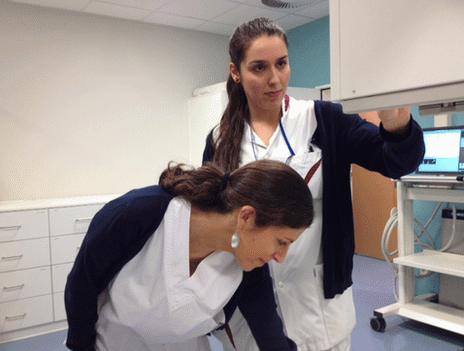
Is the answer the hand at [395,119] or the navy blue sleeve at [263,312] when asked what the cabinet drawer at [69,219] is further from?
the hand at [395,119]

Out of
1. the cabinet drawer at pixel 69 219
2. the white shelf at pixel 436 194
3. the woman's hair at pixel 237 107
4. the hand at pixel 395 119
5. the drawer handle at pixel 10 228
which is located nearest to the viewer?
the hand at pixel 395 119

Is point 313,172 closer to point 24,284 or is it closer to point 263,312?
point 263,312

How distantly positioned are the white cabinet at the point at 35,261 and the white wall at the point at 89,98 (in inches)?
25.9

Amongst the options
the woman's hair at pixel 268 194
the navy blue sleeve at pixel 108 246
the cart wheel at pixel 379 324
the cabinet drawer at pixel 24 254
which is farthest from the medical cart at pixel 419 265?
the cabinet drawer at pixel 24 254

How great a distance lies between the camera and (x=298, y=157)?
100cm

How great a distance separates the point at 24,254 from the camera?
2770 millimetres

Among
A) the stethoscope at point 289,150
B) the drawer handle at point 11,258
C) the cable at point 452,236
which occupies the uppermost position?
the stethoscope at point 289,150

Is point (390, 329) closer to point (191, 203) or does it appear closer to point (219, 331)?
point (219, 331)

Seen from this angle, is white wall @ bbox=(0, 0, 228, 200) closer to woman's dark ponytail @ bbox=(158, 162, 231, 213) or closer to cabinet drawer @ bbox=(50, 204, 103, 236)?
cabinet drawer @ bbox=(50, 204, 103, 236)

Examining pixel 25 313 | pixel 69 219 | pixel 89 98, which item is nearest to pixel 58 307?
pixel 25 313

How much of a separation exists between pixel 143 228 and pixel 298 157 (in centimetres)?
40

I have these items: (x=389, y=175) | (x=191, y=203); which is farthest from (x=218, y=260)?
(x=389, y=175)

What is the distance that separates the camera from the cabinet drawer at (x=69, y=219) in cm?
284

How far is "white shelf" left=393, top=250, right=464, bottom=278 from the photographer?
7.46 ft
